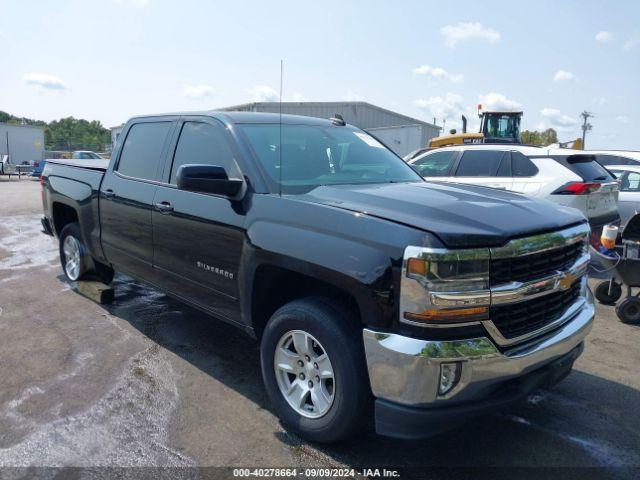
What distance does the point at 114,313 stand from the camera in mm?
5516

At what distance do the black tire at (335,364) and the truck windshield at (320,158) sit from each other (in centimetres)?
87

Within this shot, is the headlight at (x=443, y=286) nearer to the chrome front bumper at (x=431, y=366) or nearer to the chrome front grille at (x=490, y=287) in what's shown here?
the chrome front grille at (x=490, y=287)

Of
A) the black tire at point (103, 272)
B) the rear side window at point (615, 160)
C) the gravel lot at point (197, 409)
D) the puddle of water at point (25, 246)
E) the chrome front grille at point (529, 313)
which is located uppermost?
the rear side window at point (615, 160)

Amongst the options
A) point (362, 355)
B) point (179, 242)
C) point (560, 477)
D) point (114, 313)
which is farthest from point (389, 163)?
point (114, 313)

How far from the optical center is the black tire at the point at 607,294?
611cm

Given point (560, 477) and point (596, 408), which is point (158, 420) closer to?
point (560, 477)

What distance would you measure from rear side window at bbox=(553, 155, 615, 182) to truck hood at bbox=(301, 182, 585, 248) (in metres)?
4.10

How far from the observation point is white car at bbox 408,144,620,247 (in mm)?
6875

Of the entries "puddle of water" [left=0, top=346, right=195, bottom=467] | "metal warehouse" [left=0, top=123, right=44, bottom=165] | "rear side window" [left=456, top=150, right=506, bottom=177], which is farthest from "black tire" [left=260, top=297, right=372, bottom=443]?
"metal warehouse" [left=0, top=123, right=44, bottom=165]

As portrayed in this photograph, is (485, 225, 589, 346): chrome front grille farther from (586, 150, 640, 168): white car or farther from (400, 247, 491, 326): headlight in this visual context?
(586, 150, 640, 168): white car

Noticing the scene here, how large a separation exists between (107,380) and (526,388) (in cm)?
293

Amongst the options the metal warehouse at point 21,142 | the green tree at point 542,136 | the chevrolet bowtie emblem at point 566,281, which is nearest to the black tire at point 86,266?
the chevrolet bowtie emblem at point 566,281

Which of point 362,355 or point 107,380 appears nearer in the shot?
point 362,355

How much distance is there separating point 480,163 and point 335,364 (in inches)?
241
